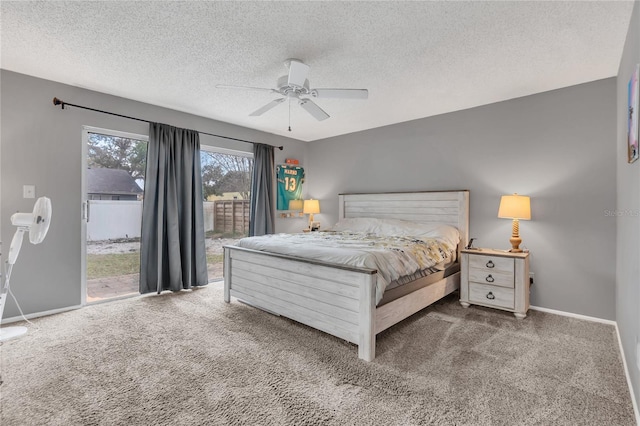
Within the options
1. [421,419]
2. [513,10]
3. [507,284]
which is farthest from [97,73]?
[507,284]

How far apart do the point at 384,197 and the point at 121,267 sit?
3.74m

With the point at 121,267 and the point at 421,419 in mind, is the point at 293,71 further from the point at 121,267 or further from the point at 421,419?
the point at 121,267

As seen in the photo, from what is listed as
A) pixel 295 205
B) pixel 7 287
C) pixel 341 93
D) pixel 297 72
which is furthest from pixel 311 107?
pixel 7 287

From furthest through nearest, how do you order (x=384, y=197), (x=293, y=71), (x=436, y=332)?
(x=384, y=197)
(x=436, y=332)
(x=293, y=71)

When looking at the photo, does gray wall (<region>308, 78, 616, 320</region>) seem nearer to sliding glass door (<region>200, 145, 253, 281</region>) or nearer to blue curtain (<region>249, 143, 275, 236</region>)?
blue curtain (<region>249, 143, 275, 236</region>)

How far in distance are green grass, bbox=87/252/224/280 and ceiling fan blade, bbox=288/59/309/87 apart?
119 inches

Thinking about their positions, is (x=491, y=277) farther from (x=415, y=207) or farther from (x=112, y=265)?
(x=112, y=265)

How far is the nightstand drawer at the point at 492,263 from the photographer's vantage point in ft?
10.5

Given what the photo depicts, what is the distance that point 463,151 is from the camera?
13.1 feet

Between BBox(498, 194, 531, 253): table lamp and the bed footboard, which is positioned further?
BBox(498, 194, 531, 253): table lamp

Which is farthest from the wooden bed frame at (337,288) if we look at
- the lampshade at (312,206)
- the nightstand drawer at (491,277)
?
the lampshade at (312,206)

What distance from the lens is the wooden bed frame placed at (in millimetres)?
2328

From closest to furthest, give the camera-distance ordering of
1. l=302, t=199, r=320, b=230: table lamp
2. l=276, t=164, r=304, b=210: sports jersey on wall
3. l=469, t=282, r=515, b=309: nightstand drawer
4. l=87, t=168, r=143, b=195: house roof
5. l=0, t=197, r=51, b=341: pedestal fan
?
1. l=0, t=197, r=51, b=341: pedestal fan
2. l=469, t=282, r=515, b=309: nightstand drawer
3. l=87, t=168, r=143, b=195: house roof
4. l=276, t=164, r=304, b=210: sports jersey on wall
5. l=302, t=199, r=320, b=230: table lamp

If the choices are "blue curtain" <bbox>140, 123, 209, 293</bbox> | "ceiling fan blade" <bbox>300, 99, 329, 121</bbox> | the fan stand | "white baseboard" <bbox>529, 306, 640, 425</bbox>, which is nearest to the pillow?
"white baseboard" <bbox>529, 306, 640, 425</bbox>
